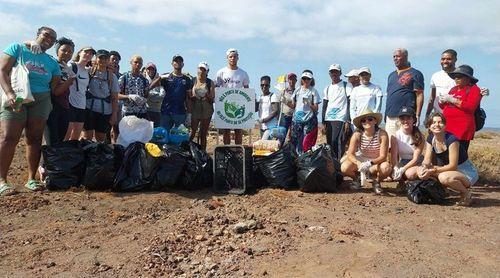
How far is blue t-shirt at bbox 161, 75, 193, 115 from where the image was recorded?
783 cm

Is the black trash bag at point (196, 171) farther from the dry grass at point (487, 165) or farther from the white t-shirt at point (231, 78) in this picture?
the dry grass at point (487, 165)

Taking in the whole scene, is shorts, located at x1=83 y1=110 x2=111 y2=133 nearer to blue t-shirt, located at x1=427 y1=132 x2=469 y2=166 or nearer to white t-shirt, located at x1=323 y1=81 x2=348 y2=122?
white t-shirt, located at x1=323 y1=81 x2=348 y2=122

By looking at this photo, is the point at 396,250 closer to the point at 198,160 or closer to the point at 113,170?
the point at 198,160

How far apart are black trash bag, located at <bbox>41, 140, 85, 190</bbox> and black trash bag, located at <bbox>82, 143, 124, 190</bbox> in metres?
0.12

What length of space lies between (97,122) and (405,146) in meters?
4.52

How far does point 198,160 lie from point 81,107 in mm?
1855

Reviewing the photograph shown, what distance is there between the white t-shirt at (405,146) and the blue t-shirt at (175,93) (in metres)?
3.55

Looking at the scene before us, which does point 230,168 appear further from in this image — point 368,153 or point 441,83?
point 441,83

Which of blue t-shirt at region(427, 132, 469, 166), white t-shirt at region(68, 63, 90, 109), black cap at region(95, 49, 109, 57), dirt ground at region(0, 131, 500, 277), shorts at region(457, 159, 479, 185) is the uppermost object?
black cap at region(95, 49, 109, 57)

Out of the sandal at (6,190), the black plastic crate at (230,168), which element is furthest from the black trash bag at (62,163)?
the black plastic crate at (230,168)

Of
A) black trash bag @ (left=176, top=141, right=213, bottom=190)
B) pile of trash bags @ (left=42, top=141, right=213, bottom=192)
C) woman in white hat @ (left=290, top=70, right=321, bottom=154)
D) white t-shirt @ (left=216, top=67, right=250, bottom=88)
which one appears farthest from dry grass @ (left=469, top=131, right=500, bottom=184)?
pile of trash bags @ (left=42, top=141, right=213, bottom=192)

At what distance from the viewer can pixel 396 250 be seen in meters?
3.93

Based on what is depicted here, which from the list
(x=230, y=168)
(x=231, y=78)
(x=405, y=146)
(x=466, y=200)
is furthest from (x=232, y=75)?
(x=466, y=200)

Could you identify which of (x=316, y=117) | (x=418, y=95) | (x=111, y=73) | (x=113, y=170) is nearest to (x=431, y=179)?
(x=418, y=95)
